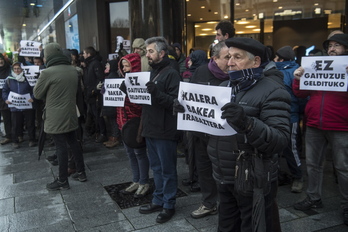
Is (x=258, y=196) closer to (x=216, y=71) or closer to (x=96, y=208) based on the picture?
(x=216, y=71)

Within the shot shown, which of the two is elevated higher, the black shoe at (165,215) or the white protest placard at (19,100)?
the white protest placard at (19,100)

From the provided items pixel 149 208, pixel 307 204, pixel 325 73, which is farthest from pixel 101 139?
pixel 325 73

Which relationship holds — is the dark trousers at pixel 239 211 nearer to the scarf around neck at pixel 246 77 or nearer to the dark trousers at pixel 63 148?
the scarf around neck at pixel 246 77

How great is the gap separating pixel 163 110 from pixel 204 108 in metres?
1.21

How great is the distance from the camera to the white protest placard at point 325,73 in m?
3.70

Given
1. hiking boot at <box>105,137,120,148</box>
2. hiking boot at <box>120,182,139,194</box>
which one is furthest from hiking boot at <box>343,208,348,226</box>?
hiking boot at <box>105,137,120,148</box>

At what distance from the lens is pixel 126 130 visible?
4488 millimetres

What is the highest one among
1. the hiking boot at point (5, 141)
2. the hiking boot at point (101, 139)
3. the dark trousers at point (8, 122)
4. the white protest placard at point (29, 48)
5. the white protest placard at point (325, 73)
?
the white protest placard at point (29, 48)

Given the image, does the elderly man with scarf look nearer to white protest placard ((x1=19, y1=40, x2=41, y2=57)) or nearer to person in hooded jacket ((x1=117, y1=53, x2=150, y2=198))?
person in hooded jacket ((x1=117, y1=53, x2=150, y2=198))

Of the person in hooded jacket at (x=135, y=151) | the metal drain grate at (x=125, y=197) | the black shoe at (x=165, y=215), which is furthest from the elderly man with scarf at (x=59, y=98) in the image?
the black shoe at (x=165, y=215)

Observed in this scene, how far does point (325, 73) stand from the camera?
3820mm

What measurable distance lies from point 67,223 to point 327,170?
→ 4135mm

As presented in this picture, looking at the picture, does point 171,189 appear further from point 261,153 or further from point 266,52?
point 266,52

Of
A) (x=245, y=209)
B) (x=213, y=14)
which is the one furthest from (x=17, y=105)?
(x=245, y=209)
